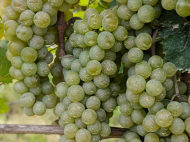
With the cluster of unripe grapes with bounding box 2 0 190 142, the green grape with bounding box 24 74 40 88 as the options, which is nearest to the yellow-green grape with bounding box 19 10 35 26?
the cluster of unripe grapes with bounding box 2 0 190 142

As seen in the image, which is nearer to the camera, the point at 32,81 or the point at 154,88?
the point at 154,88

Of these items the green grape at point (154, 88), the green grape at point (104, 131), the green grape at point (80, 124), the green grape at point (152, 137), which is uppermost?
the green grape at point (154, 88)

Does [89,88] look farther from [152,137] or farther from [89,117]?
[152,137]

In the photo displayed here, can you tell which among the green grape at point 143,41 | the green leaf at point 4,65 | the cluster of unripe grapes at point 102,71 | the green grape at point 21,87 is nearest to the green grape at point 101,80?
the cluster of unripe grapes at point 102,71

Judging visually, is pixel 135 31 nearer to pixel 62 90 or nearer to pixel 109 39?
pixel 109 39

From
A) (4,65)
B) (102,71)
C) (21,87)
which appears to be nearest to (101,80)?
(102,71)

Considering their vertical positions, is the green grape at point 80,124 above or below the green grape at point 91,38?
below

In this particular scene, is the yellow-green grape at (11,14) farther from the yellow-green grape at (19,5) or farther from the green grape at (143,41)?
the green grape at (143,41)
